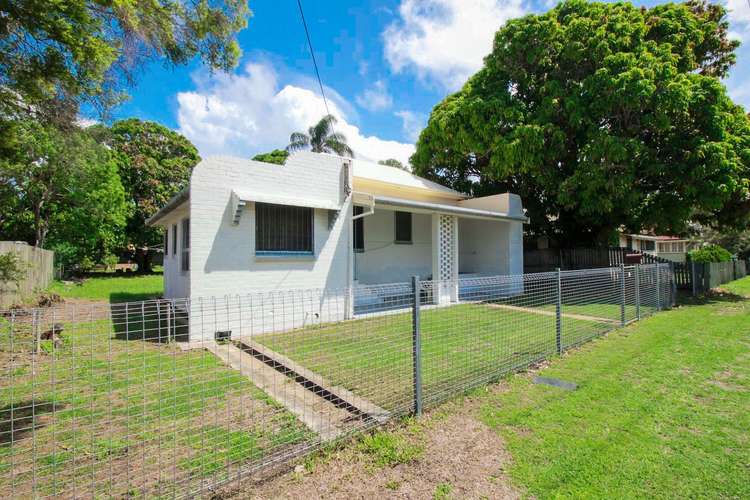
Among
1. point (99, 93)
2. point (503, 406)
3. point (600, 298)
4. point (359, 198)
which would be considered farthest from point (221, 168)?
point (600, 298)

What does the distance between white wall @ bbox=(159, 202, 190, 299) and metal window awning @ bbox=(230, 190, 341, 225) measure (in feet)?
7.32

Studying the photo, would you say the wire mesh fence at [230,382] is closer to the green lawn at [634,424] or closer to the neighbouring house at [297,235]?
the neighbouring house at [297,235]

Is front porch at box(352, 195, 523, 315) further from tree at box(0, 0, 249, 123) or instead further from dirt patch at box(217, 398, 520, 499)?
dirt patch at box(217, 398, 520, 499)

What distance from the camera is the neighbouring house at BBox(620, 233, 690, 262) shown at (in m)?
31.2

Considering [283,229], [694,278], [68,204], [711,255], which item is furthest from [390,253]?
[711,255]

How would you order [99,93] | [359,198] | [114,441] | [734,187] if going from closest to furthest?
[114,441], [99,93], [359,198], [734,187]

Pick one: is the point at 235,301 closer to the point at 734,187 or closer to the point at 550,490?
the point at 550,490

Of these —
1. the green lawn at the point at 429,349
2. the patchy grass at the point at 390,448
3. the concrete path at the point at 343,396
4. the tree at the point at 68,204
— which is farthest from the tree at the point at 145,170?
the patchy grass at the point at 390,448

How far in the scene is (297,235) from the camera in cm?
896

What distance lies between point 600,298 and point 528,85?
10307 mm

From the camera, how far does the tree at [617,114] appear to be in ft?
38.9

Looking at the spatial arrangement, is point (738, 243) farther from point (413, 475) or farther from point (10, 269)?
point (10, 269)

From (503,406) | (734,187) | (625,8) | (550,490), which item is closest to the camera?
(550,490)

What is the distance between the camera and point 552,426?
369 centimetres
